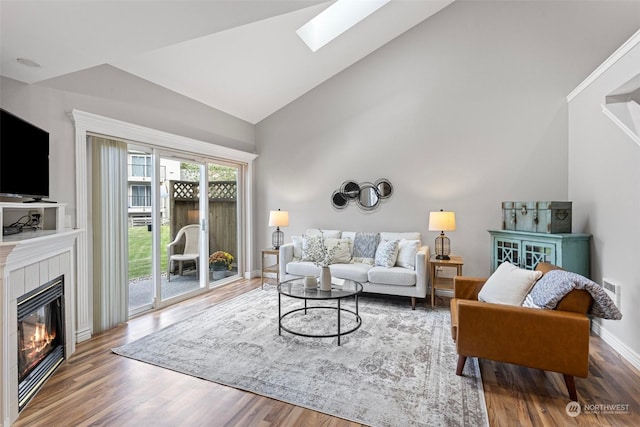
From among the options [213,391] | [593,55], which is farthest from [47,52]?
[593,55]

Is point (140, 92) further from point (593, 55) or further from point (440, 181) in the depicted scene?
point (593, 55)

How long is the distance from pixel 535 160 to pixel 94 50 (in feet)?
15.7

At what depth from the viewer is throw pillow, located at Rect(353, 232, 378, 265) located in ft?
14.9

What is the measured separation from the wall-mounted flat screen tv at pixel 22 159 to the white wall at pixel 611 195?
186 inches

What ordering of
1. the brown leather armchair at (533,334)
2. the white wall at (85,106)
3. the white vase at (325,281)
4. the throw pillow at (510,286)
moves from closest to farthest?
1. the brown leather armchair at (533,334)
2. the throw pillow at (510,286)
3. the white wall at (85,106)
4. the white vase at (325,281)

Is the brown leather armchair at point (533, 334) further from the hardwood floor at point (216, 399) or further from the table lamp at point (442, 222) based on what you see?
the table lamp at point (442, 222)

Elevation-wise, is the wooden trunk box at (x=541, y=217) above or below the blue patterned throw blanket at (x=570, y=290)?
above

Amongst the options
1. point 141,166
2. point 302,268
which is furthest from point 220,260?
point 141,166

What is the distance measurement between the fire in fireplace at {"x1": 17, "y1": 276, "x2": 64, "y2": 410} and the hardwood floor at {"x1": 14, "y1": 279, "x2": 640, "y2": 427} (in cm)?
9

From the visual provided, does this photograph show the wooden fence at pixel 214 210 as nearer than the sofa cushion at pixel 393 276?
No

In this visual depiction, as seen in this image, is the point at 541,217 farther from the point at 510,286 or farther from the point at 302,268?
the point at 302,268

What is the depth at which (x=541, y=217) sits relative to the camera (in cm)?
344

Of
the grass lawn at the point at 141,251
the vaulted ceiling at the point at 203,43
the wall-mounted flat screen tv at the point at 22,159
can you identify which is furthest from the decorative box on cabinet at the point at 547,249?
the wall-mounted flat screen tv at the point at 22,159

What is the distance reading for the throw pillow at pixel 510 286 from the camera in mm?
2426
